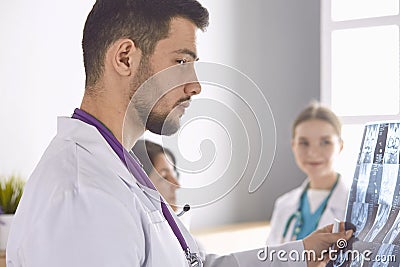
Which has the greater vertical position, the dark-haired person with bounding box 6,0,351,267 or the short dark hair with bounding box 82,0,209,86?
the short dark hair with bounding box 82,0,209,86

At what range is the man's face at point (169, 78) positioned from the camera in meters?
1.00

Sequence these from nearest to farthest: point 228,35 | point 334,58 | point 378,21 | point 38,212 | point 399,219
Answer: point 38,212, point 399,219, point 378,21, point 334,58, point 228,35

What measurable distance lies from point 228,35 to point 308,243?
2.03 metres

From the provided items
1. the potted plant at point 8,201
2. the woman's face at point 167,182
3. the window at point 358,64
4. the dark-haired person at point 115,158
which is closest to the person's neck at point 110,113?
the dark-haired person at point 115,158

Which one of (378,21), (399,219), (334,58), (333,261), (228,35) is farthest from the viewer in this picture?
(228,35)

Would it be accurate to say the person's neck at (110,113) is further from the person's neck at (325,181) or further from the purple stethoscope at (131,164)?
the person's neck at (325,181)

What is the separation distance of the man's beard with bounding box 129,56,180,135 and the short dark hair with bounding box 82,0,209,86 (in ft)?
0.08

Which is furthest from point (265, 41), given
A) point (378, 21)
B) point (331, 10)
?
point (378, 21)

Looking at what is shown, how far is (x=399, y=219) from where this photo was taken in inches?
39.4

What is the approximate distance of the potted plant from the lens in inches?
76.0

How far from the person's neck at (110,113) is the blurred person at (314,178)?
1222mm

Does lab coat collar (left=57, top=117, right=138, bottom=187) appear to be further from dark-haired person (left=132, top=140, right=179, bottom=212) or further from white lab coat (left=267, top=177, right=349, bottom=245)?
white lab coat (left=267, top=177, right=349, bottom=245)

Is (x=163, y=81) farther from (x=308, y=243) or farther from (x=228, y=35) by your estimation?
(x=228, y=35)

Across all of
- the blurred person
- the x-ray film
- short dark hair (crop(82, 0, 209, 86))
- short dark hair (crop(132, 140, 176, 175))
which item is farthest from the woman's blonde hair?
short dark hair (crop(82, 0, 209, 86))
